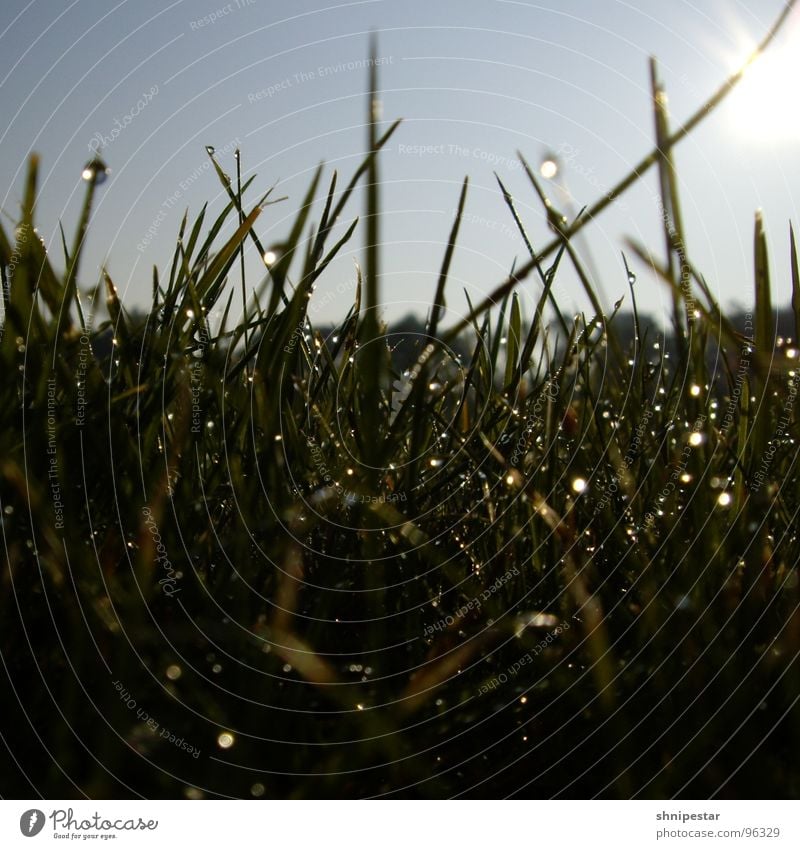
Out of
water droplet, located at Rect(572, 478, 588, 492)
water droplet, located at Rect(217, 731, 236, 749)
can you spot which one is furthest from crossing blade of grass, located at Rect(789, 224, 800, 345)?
Answer: water droplet, located at Rect(217, 731, 236, 749)

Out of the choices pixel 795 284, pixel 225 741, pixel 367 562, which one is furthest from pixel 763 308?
pixel 225 741

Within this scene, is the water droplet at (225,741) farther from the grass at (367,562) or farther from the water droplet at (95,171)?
the water droplet at (95,171)

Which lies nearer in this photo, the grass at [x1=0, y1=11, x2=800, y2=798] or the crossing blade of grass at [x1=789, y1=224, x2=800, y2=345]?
the grass at [x1=0, y1=11, x2=800, y2=798]

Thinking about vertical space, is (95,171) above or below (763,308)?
above

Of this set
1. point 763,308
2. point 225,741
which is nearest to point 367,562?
point 225,741

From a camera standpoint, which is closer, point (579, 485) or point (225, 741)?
point (225, 741)
